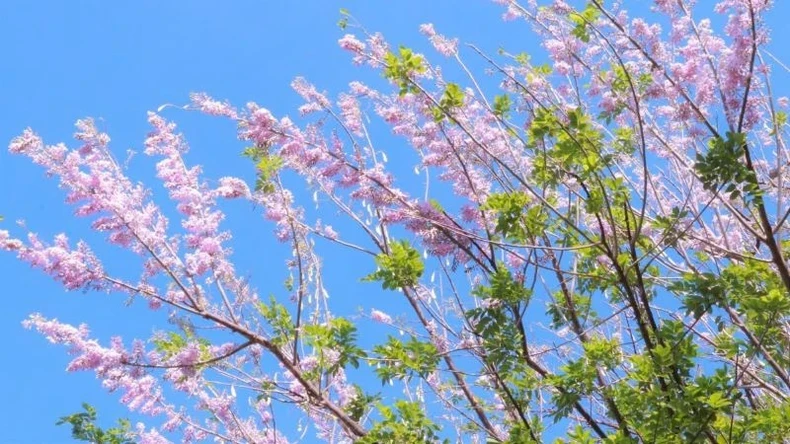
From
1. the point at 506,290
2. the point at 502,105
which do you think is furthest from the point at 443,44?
the point at 506,290

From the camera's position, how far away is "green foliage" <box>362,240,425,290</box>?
421 centimetres

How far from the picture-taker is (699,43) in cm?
441

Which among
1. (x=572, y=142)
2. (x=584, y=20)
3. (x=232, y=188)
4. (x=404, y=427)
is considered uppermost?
(x=584, y=20)

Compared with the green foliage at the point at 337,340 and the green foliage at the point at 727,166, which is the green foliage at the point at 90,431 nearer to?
the green foliage at the point at 337,340

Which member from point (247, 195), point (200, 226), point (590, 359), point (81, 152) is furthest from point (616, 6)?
point (81, 152)

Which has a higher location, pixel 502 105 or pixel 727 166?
pixel 502 105

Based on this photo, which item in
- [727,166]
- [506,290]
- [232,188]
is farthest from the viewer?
[232,188]

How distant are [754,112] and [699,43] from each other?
56cm

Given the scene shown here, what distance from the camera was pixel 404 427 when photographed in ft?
13.2

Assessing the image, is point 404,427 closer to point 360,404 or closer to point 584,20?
point 360,404

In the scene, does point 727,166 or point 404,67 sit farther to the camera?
point 404,67

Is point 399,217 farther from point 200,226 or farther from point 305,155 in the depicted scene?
point 200,226

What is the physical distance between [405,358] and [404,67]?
1.56m

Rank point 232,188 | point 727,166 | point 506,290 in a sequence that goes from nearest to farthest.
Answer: point 727,166 → point 506,290 → point 232,188
